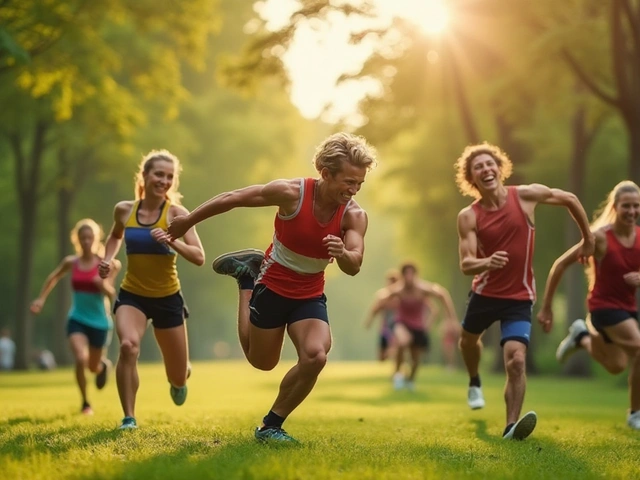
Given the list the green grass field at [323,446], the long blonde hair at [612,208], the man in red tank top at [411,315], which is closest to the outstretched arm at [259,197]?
the green grass field at [323,446]

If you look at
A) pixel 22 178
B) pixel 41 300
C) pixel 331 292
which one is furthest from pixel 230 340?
pixel 41 300

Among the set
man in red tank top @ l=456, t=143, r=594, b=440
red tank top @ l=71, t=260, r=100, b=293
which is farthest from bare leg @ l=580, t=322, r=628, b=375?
red tank top @ l=71, t=260, r=100, b=293

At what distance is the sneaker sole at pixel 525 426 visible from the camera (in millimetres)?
8875

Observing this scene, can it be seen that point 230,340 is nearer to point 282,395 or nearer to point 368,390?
point 368,390

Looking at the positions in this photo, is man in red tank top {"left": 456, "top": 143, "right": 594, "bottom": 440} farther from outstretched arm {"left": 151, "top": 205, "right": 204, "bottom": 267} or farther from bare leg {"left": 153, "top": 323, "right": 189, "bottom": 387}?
bare leg {"left": 153, "top": 323, "right": 189, "bottom": 387}

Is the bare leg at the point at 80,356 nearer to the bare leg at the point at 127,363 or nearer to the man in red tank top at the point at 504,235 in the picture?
the bare leg at the point at 127,363

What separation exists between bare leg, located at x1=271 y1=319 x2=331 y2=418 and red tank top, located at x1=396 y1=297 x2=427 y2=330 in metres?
12.7

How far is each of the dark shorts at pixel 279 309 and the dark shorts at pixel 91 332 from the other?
5.52 m

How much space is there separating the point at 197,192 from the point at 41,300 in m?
30.9

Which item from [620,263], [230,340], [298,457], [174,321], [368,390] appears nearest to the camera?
[298,457]

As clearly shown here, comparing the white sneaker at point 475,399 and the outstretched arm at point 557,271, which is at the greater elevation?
the outstretched arm at point 557,271

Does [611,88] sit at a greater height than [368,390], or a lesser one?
greater

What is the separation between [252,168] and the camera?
151ft

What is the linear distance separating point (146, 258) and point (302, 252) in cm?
227
